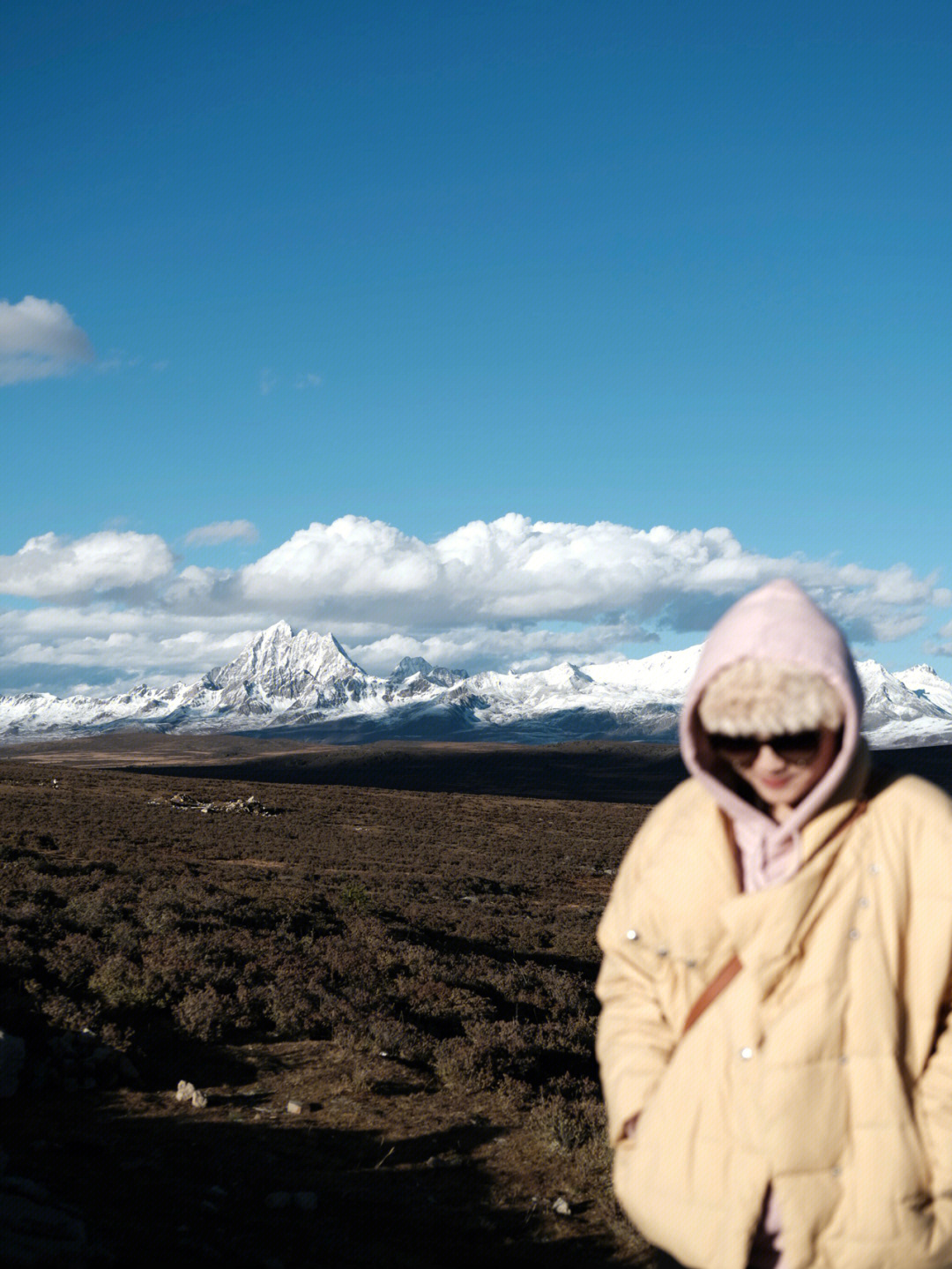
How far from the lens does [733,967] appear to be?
7.05ft

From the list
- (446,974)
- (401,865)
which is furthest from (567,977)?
(401,865)

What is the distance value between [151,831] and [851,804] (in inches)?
1182

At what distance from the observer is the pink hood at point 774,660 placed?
2119 millimetres

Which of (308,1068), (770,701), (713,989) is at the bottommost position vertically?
(308,1068)

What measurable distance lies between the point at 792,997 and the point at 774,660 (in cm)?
76

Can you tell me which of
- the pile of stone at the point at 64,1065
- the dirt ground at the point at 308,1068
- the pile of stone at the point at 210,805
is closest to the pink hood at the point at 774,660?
the dirt ground at the point at 308,1068

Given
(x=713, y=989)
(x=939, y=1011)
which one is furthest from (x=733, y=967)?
(x=939, y=1011)

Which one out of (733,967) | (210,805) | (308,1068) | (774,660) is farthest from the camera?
(210,805)

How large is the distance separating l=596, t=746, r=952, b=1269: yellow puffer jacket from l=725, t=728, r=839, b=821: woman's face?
8 cm

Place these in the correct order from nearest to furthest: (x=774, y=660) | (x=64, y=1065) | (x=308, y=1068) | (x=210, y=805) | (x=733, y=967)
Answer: (x=733, y=967)
(x=774, y=660)
(x=64, y=1065)
(x=308, y=1068)
(x=210, y=805)

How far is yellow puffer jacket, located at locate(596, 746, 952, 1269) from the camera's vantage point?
198 centimetres

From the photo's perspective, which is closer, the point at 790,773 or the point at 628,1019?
the point at 790,773

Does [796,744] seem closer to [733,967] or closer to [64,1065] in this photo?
[733,967]

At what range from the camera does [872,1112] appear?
1990mm
